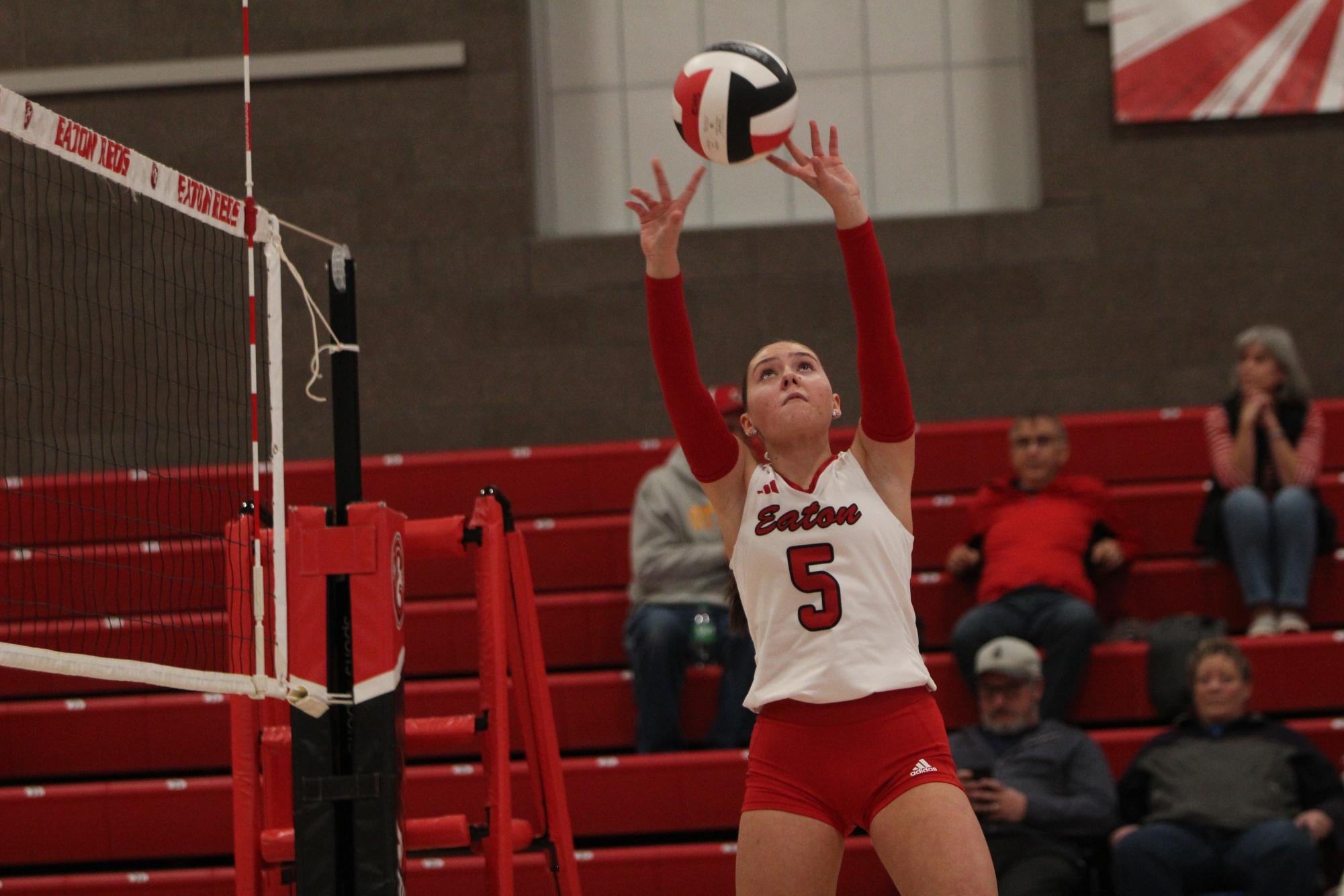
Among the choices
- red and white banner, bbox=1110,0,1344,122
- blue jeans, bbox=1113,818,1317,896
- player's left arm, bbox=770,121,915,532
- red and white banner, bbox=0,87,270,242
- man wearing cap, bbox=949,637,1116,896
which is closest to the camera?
player's left arm, bbox=770,121,915,532

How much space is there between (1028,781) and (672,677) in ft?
5.03

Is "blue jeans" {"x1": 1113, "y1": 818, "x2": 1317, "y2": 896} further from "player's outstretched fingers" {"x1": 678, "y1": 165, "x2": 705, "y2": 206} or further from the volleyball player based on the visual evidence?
"player's outstretched fingers" {"x1": 678, "y1": 165, "x2": 705, "y2": 206}

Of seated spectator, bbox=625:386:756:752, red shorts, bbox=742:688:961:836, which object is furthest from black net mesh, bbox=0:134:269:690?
red shorts, bbox=742:688:961:836

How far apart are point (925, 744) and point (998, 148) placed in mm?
6958

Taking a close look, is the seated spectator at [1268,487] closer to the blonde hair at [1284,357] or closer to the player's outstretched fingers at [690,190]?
the blonde hair at [1284,357]

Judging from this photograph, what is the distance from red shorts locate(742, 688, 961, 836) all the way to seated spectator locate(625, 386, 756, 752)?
8.54 feet

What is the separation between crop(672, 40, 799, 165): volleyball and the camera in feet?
12.5

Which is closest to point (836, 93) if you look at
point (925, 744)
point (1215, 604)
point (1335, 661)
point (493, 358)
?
point (493, 358)

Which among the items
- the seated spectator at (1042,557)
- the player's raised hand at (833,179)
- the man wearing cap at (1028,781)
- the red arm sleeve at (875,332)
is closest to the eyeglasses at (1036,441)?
the seated spectator at (1042,557)

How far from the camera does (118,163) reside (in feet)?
13.3

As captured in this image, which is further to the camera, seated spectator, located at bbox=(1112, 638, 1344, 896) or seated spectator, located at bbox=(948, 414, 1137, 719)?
seated spectator, located at bbox=(948, 414, 1137, 719)

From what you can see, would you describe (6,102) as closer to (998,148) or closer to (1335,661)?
(1335,661)

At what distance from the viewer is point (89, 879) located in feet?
20.4

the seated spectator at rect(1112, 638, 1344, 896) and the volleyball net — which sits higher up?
the volleyball net
